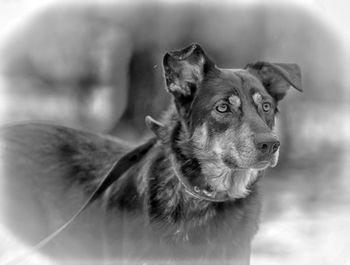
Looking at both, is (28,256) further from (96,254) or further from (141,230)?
(141,230)

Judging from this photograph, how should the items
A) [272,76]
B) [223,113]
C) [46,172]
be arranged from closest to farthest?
[223,113] → [272,76] → [46,172]

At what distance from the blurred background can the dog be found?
1056 mm

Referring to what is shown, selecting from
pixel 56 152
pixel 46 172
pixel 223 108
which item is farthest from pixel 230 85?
pixel 46 172

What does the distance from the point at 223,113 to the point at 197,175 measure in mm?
492

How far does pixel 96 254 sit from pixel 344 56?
3.24 meters

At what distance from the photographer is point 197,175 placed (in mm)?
2969

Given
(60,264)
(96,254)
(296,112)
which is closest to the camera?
(96,254)

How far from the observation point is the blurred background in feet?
12.8

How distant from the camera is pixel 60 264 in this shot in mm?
3619

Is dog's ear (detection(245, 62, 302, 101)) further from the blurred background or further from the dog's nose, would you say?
the blurred background

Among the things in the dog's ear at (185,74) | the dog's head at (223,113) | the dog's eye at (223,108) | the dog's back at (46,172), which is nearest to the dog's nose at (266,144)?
the dog's head at (223,113)

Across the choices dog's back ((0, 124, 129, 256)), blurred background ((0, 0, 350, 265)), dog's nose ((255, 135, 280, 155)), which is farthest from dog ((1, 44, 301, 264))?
blurred background ((0, 0, 350, 265))

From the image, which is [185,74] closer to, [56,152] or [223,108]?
[223,108]

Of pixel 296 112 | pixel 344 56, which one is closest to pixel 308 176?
pixel 296 112
